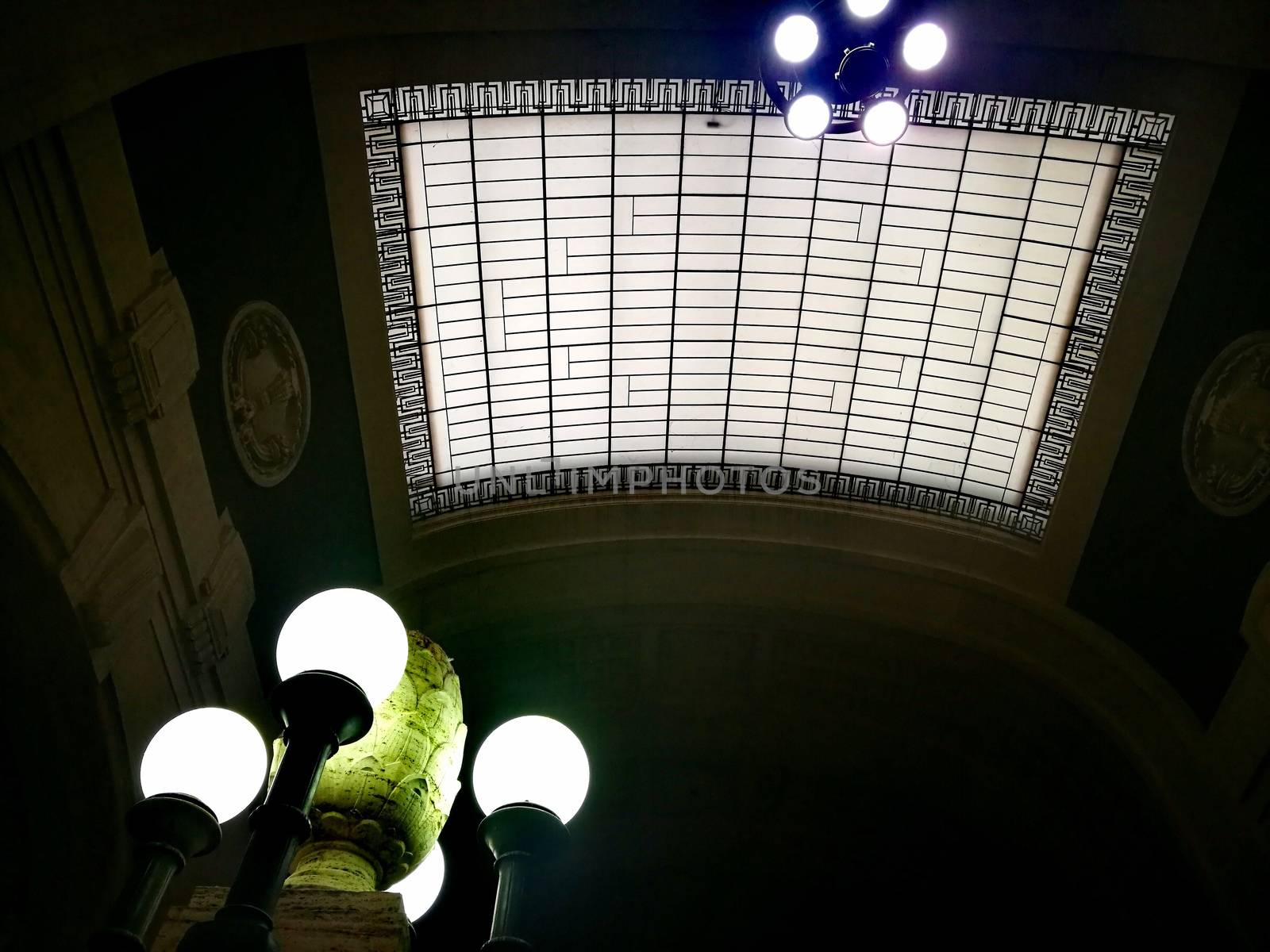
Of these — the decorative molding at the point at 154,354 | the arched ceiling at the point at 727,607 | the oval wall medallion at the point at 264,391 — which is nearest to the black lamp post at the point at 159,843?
the decorative molding at the point at 154,354

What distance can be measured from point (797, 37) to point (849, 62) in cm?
41

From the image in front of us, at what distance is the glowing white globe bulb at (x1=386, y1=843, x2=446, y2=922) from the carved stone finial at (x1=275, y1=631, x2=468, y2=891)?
983 millimetres

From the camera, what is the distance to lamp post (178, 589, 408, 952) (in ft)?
9.41

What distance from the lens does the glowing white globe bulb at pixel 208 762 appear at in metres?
3.40

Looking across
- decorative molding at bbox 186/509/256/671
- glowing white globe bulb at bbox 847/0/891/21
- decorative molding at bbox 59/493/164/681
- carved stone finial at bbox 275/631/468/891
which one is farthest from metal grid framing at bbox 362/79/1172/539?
carved stone finial at bbox 275/631/468/891

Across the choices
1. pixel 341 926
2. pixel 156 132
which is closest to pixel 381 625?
pixel 341 926

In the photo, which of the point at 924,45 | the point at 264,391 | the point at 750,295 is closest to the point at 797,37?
the point at 924,45

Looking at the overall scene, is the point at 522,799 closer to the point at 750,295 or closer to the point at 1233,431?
the point at 1233,431

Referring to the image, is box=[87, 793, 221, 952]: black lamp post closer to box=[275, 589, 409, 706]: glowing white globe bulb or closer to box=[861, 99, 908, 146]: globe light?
box=[275, 589, 409, 706]: glowing white globe bulb

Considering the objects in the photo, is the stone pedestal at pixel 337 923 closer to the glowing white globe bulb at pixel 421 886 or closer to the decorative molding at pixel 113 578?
the glowing white globe bulb at pixel 421 886

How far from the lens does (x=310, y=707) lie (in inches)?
123

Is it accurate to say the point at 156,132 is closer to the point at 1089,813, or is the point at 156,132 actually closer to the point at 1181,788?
the point at 1181,788

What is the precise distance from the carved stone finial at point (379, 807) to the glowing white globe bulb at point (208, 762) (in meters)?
0.95

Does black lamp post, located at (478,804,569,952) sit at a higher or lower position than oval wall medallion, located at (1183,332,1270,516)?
lower
